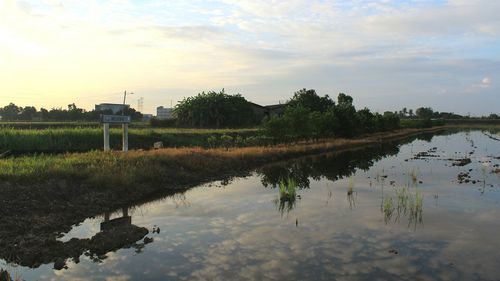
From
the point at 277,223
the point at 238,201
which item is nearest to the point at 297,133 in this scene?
the point at 238,201

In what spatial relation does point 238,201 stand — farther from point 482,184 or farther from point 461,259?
point 482,184

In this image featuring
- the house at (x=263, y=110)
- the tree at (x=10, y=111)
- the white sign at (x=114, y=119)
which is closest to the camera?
the white sign at (x=114, y=119)

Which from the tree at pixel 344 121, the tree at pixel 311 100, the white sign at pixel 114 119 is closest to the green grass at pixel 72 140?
the white sign at pixel 114 119

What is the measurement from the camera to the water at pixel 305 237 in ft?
29.0

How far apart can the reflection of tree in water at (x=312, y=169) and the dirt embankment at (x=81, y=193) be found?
221cm

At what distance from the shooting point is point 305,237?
11.3 meters

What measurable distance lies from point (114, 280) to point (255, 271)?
2726 mm

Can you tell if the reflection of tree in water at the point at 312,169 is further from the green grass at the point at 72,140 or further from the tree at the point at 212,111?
the tree at the point at 212,111

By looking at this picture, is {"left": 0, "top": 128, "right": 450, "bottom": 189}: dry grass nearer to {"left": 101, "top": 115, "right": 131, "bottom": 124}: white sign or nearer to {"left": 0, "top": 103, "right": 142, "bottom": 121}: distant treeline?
{"left": 101, "top": 115, "right": 131, "bottom": 124}: white sign

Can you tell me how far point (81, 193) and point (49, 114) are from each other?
75988mm

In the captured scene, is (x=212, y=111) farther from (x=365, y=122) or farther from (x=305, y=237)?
(x=305, y=237)

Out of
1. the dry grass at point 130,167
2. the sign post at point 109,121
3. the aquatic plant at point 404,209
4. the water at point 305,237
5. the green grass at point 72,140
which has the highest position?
the sign post at point 109,121

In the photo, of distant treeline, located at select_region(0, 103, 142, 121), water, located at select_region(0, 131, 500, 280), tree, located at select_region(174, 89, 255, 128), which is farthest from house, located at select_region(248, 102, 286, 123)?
water, located at select_region(0, 131, 500, 280)

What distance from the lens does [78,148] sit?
86.2 ft
